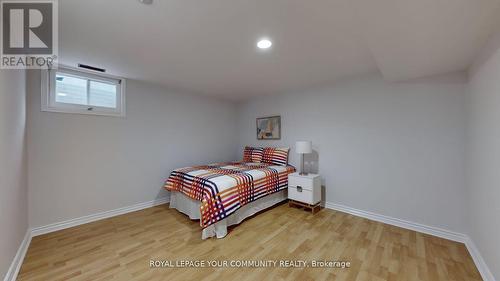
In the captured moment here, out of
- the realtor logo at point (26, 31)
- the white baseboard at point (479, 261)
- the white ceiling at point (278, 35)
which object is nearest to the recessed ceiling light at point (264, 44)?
the white ceiling at point (278, 35)

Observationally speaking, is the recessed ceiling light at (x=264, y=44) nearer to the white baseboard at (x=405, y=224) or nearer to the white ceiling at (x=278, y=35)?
the white ceiling at (x=278, y=35)

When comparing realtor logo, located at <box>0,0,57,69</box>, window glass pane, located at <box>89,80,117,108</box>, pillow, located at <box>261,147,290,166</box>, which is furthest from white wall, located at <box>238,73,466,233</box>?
realtor logo, located at <box>0,0,57,69</box>

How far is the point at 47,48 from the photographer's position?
1.99 m

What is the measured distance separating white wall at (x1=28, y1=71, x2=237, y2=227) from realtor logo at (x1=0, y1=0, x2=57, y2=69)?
2.10 ft

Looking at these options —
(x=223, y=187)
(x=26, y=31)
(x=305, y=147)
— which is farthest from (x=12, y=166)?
(x=305, y=147)

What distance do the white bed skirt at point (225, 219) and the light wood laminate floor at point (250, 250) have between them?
97 millimetres

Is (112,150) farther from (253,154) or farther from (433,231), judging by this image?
(433,231)

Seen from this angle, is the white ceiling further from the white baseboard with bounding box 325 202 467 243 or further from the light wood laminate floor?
the light wood laminate floor

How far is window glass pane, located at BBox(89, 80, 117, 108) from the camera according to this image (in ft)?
9.23

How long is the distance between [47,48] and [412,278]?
417 centimetres

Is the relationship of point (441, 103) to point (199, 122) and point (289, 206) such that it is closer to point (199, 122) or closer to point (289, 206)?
point (289, 206)

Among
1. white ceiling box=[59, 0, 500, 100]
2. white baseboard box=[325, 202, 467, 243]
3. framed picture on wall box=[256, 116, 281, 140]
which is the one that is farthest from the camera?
framed picture on wall box=[256, 116, 281, 140]

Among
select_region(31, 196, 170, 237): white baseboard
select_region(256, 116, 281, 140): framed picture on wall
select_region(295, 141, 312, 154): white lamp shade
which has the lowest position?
select_region(31, 196, 170, 237): white baseboard

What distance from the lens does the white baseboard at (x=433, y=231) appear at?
1688 millimetres
